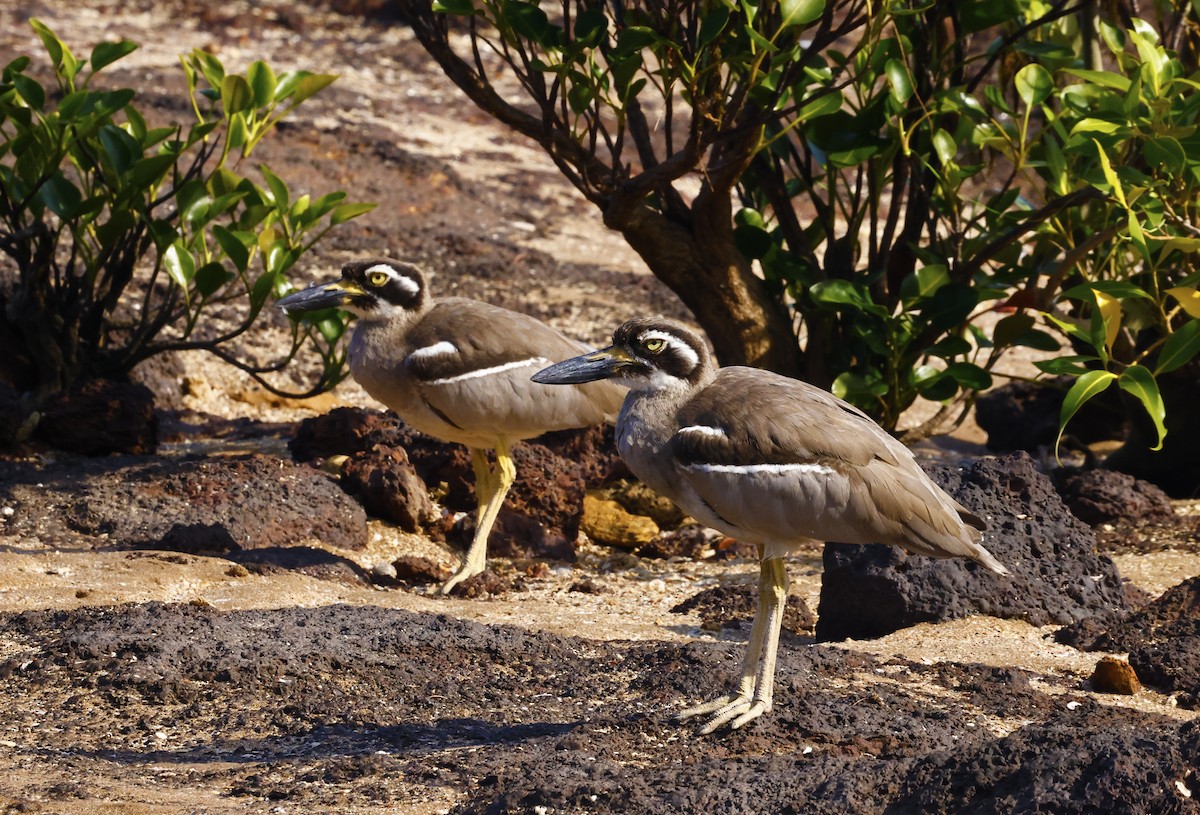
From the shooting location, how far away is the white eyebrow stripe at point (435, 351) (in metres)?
6.54

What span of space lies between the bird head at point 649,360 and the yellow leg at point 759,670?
676 millimetres

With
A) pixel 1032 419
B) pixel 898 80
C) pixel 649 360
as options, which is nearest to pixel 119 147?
pixel 649 360

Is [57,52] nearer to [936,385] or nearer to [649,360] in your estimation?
[649,360]

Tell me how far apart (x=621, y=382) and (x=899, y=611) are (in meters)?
1.48

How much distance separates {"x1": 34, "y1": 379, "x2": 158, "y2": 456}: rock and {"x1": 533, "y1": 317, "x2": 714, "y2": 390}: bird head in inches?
135

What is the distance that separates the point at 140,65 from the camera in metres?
16.1

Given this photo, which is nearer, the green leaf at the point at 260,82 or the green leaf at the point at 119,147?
the green leaf at the point at 119,147

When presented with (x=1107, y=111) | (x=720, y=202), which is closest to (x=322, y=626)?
(x=720, y=202)

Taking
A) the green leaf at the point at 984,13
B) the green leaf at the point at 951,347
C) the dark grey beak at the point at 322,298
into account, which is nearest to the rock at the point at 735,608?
the green leaf at the point at 951,347

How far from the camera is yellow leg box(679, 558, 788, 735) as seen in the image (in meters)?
4.34

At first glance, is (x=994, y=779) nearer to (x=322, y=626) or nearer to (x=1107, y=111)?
(x=322, y=626)

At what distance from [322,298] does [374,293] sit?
9.6 inches

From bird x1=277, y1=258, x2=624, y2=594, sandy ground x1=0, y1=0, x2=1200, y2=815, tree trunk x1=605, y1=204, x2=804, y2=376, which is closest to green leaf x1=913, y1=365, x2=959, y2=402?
tree trunk x1=605, y1=204, x2=804, y2=376

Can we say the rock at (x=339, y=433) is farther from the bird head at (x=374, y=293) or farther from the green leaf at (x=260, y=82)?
the green leaf at (x=260, y=82)
